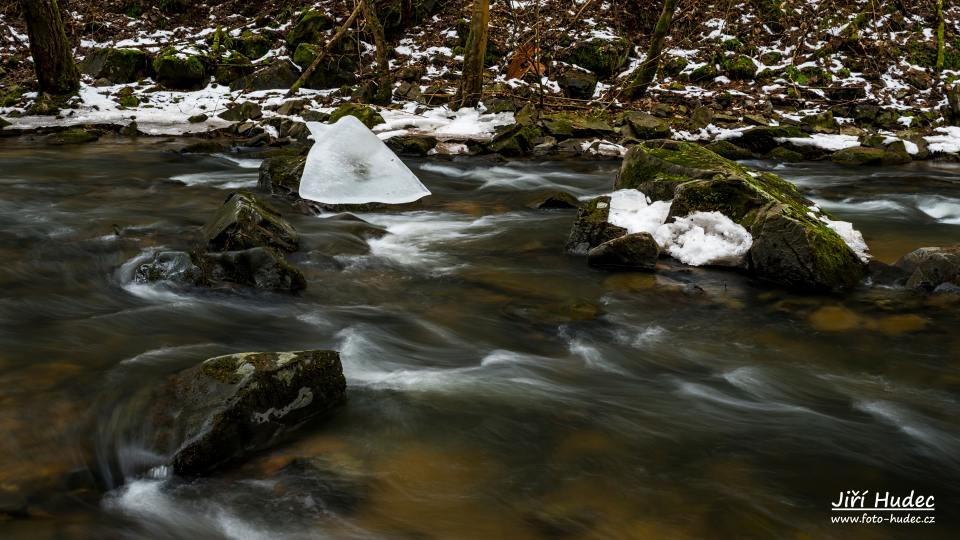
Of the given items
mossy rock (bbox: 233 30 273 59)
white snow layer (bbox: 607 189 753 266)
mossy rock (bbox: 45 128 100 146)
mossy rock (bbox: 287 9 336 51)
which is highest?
mossy rock (bbox: 287 9 336 51)

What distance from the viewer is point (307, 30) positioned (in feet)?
59.1

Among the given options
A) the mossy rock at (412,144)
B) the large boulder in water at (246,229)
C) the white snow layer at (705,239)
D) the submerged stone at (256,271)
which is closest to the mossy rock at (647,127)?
the mossy rock at (412,144)

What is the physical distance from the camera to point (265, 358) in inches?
124

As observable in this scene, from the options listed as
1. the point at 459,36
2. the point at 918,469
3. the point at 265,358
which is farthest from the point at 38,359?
the point at 459,36

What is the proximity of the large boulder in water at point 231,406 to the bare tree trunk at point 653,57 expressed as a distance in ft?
40.2

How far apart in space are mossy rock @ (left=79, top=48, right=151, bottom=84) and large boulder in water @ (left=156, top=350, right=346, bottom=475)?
49.1 ft

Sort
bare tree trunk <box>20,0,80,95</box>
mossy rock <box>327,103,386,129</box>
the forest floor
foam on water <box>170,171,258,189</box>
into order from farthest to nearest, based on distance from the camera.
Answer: bare tree trunk <box>20,0,80,95</box>
the forest floor
mossy rock <box>327,103,386,129</box>
foam on water <box>170,171,258,189</box>

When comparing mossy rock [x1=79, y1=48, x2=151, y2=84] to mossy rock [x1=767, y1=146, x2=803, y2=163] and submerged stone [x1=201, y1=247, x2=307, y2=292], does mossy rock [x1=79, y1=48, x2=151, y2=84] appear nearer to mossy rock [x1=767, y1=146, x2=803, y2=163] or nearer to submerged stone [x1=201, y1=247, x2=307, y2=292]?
submerged stone [x1=201, y1=247, x2=307, y2=292]

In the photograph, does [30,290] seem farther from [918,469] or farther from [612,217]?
[918,469]

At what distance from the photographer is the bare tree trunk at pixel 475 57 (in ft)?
42.0

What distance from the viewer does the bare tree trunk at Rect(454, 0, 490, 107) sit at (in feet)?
42.0

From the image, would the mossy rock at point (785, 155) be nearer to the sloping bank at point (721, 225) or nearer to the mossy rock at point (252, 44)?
the sloping bank at point (721, 225)

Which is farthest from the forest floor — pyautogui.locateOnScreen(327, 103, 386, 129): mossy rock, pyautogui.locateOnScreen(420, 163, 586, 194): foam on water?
pyautogui.locateOnScreen(420, 163, 586, 194): foam on water

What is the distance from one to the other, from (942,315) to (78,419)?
5.06 metres
